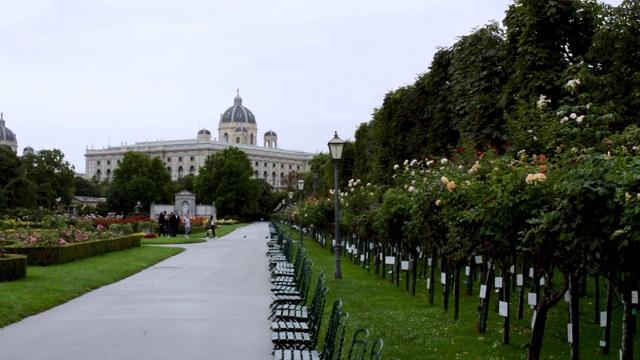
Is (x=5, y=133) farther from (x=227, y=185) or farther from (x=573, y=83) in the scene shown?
(x=573, y=83)

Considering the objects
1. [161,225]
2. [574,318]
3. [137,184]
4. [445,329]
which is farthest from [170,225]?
[137,184]

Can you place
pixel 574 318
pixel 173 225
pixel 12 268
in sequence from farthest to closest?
pixel 173 225, pixel 12 268, pixel 574 318

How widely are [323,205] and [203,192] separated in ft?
225

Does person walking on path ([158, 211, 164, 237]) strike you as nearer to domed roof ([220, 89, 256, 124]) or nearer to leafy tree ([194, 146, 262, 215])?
leafy tree ([194, 146, 262, 215])

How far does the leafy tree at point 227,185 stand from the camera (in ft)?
318

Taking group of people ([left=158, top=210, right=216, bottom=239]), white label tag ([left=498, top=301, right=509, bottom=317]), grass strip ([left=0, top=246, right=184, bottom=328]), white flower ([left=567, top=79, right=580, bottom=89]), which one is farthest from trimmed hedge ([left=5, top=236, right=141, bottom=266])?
group of people ([left=158, top=210, right=216, bottom=239])

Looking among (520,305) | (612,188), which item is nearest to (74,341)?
(520,305)

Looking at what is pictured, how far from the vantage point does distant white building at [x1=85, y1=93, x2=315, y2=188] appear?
158m

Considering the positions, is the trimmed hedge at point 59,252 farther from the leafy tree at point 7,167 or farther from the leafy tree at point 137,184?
the leafy tree at point 137,184

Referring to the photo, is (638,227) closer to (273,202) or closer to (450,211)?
(450,211)

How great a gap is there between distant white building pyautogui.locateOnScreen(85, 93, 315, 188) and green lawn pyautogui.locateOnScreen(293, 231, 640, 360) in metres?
136

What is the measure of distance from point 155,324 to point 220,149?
147770mm

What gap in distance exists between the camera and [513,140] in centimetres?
1394

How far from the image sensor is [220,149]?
159 meters
